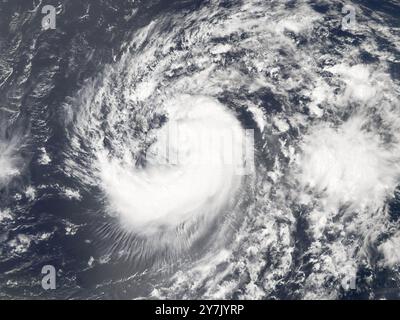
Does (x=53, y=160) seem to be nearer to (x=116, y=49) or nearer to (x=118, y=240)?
(x=118, y=240)

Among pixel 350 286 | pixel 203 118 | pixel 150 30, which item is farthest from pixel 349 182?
pixel 150 30

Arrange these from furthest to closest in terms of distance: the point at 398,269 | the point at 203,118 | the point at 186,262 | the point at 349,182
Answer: the point at 203,118 → the point at 186,262 → the point at 349,182 → the point at 398,269

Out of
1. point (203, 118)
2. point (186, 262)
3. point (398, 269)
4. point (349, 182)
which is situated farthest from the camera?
point (203, 118)

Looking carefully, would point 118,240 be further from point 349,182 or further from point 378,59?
point 378,59

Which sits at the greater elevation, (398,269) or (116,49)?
(116,49)

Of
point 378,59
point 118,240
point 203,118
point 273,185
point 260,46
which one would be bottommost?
point 118,240

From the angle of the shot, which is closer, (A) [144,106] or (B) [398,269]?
(B) [398,269]
